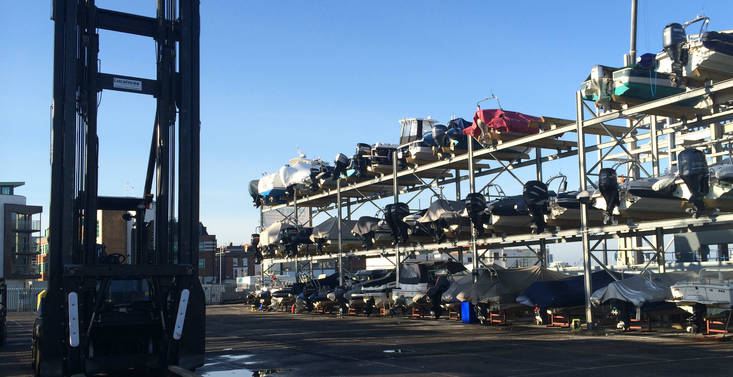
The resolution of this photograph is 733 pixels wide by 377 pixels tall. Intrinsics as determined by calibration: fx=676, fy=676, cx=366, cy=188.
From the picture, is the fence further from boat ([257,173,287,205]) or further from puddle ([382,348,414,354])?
puddle ([382,348,414,354])

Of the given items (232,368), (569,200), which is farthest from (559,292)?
(232,368)

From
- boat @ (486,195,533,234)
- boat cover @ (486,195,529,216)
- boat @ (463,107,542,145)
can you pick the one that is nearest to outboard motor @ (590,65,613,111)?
boat @ (463,107,542,145)

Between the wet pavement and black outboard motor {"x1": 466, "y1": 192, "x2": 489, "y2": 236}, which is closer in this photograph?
the wet pavement

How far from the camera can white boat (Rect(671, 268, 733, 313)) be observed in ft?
54.7

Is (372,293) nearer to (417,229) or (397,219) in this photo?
(397,219)

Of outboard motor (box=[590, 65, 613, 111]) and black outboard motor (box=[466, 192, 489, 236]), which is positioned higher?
outboard motor (box=[590, 65, 613, 111])

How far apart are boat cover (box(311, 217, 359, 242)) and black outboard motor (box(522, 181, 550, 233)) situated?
14600 millimetres

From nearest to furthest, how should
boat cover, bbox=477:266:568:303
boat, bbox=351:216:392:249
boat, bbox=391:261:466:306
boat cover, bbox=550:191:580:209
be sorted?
boat cover, bbox=550:191:580:209, boat cover, bbox=477:266:568:303, boat, bbox=391:261:466:306, boat, bbox=351:216:392:249

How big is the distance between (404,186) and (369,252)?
15.5ft

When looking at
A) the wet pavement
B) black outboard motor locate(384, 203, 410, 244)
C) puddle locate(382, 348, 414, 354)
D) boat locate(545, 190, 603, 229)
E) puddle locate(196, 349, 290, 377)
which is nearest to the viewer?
the wet pavement

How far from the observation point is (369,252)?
114ft

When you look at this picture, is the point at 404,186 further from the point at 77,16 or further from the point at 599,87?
the point at 77,16

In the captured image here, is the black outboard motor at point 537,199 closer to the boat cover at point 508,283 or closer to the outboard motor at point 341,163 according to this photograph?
the boat cover at point 508,283

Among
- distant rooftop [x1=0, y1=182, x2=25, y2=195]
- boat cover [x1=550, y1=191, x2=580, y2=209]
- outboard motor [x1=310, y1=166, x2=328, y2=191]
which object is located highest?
distant rooftop [x1=0, y1=182, x2=25, y2=195]
